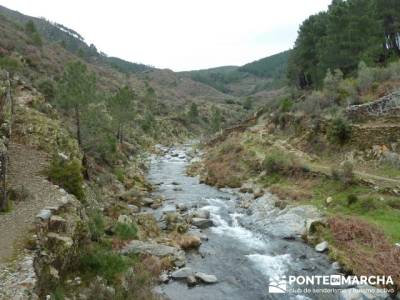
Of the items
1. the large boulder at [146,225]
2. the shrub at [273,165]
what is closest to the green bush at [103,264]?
the large boulder at [146,225]

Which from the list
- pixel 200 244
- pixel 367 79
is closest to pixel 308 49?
pixel 367 79

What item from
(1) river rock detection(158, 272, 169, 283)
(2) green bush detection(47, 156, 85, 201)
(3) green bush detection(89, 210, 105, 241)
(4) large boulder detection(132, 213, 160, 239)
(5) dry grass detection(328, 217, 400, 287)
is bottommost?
(5) dry grass detection(328, 217, 400, 287)

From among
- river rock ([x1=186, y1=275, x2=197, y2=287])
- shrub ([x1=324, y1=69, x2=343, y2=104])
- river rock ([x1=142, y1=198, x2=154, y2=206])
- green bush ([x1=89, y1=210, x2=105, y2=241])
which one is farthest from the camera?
shrub ([x1=324, y1=69, x2=343, y2=104])

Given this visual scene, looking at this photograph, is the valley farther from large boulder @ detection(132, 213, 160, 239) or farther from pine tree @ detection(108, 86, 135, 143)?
pine tree @ detection(108, 86, 135, 143)

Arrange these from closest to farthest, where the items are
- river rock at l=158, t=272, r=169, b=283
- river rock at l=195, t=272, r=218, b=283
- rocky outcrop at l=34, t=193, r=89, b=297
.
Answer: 1. rocky outcrop at l=34, t=193, r=89, b=297
2. river rock at l=158, t=272, r=169, b=283
3. river rock at l=195, t=272, r=218, b=283

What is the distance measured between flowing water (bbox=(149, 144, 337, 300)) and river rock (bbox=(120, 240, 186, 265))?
2.00 ft

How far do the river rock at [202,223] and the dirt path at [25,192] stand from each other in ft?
32.9

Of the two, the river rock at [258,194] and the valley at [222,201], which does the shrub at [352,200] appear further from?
the river rock at [258,194]

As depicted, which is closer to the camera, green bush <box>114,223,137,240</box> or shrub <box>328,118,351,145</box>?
green bush <box>114,223,137,240</box>

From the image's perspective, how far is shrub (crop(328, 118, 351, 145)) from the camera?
34.2m

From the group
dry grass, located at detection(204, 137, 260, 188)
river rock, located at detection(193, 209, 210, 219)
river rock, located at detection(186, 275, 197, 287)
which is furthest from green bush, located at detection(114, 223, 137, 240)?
dry grass, located at detection(204, 137, 260, 188)

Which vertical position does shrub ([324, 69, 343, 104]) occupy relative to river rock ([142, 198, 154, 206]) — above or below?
above

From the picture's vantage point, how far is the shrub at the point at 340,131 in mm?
34188

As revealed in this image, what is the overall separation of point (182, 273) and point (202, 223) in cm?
817
